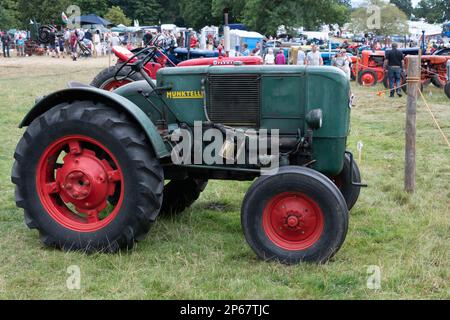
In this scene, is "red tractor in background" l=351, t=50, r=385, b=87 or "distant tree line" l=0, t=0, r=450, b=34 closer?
"red tractor in background" l=351, t=50, r=385, b=87

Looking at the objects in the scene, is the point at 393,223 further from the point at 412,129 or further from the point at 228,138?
the point at 228,138

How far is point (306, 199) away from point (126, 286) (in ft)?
4.69

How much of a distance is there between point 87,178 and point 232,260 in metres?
1.28

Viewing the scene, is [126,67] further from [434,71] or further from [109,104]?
[434,71]

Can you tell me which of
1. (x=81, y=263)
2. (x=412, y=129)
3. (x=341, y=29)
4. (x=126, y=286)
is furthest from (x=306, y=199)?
(x=341, y=29)

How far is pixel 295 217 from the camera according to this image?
442cm

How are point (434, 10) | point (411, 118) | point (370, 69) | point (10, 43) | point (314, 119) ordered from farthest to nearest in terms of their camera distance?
point (434, 10)
point (10, 43)
point (370, 69)
point (411, 118)
point (314, 119)

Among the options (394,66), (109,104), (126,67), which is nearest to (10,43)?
(394,66)

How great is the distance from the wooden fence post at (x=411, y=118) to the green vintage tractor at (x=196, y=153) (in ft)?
7.10

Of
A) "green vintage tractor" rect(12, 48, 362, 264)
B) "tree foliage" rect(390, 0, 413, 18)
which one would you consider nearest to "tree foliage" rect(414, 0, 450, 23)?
"tree foliage" rect(390, 0, 413, 18)

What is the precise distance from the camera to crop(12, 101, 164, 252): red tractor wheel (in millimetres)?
4508

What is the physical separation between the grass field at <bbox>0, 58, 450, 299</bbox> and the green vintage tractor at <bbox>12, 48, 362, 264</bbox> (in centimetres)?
22

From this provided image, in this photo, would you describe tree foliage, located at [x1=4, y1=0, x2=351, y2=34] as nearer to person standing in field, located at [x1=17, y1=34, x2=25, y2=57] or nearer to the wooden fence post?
person standing in field, located at [x1=17, y1=34, x2=25, y2=57]

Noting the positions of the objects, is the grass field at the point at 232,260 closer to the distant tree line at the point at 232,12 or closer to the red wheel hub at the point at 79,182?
the red wheel hub at the point at 79,182
